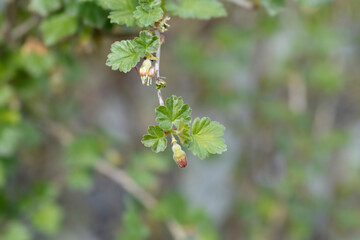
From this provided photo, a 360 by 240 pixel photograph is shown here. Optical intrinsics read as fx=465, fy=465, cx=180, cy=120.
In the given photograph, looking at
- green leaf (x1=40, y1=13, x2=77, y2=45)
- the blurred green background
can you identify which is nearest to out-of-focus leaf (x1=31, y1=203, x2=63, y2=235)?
the blurred green background

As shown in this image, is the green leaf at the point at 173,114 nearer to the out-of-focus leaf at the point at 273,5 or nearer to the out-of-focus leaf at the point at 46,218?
the out-of-focus leaf at the point at 273,5

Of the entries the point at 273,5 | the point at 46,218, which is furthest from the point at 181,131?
the point at 46,218

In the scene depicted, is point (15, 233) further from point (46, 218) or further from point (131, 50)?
point (131, 50)

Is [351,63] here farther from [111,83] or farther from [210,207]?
[111,83]

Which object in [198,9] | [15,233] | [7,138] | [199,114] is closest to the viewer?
[198,9]

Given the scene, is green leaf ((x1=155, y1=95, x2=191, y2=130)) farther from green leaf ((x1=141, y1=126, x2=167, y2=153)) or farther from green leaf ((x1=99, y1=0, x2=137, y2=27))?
green leaf ((x1=99, y1=0, x2=137, y2=27))

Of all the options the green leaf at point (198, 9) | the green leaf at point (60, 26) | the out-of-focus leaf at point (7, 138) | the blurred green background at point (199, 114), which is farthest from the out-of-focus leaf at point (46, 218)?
the green leaf at point (198, 9)
